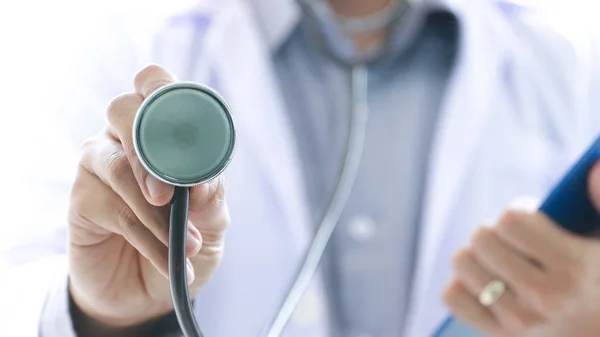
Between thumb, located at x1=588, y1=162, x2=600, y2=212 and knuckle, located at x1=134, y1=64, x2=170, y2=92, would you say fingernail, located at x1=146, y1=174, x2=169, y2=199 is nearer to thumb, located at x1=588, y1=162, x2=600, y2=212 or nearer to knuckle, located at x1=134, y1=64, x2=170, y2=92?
knuckle, located at x1=134, y1=64, x2=170, y2=92

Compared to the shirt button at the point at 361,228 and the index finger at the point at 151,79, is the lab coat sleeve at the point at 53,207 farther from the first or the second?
the shirt button at the point at 361,228

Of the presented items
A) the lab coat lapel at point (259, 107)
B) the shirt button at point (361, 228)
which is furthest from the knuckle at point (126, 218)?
the shirt button at point (361, 228)

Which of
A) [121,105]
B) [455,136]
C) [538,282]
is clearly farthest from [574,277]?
[121,105]

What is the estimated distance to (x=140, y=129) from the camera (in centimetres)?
28

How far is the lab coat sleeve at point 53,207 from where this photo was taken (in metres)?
0.38

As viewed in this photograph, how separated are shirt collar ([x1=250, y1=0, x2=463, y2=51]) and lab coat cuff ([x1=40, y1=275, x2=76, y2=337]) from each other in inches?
16.8

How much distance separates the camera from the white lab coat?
575mm

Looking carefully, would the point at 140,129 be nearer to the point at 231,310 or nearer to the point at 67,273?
the point at 67,273

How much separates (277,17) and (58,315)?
46cm

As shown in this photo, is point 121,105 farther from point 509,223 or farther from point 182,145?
point 509,223

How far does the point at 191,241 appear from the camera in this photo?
32 centimetres

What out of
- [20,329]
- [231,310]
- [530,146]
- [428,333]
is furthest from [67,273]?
[530,146]

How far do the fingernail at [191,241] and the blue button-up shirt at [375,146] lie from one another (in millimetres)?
341

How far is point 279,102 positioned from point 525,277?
30 cm
